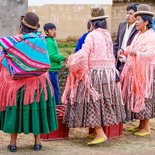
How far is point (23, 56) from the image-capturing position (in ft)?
23.2

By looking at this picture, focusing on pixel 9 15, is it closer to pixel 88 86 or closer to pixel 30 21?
pixel 88 86

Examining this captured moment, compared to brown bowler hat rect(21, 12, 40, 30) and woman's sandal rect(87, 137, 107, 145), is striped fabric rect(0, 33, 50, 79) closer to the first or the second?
brown bowler hat rect(21, 12, 40, 30)

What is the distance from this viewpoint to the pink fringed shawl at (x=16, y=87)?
281 inches

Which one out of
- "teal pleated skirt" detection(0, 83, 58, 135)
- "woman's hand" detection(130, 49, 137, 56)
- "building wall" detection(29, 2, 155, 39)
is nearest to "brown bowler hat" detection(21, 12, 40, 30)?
"teal pleated skirt" detection(0, 83, 58, 135)

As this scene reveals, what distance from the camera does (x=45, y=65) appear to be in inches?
280

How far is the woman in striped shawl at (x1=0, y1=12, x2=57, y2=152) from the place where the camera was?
280 inches

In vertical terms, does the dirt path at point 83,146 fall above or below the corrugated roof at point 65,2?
below

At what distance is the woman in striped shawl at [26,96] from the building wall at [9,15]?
3.28 metres

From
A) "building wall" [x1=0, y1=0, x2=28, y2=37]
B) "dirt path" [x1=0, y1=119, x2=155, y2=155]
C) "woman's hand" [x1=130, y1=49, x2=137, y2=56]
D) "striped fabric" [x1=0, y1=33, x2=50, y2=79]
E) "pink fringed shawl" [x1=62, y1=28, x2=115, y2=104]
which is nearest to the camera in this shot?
"striped fabric" [x1=0, y1=33, x2=50, y2=79]

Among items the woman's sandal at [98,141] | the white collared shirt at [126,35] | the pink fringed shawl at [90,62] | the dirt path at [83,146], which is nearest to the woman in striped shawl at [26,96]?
the dirt path at [83,146]

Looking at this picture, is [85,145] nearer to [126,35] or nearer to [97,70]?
[97,70]

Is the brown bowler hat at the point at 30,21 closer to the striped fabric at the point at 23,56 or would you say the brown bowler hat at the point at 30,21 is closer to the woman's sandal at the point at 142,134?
the striped fabric at the point at 23,56

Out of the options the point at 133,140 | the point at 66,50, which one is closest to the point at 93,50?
the point at 133,140

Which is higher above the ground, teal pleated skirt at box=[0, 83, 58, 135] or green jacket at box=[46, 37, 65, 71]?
green jacket at box=[46, 37, 65, 71]
